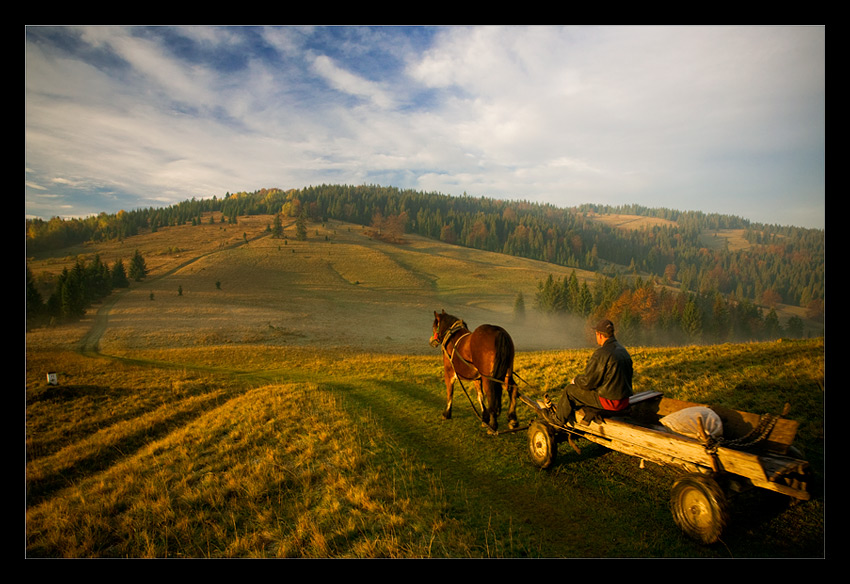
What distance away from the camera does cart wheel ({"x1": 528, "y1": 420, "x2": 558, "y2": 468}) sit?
650cm

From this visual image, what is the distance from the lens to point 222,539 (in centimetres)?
525

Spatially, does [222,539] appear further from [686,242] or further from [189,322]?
[686,242]

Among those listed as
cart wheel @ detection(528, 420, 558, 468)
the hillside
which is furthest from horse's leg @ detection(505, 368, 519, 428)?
the hillside

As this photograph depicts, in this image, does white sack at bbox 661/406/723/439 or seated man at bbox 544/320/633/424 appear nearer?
white sack at bbox 661/406/723/439

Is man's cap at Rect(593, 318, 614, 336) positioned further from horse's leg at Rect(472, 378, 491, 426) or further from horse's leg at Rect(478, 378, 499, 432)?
horse's leg at Rect(472, 378, 491, 426)

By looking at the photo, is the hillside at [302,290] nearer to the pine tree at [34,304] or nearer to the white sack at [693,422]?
the pine tree at [34,304]

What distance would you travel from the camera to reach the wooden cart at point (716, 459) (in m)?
4.07

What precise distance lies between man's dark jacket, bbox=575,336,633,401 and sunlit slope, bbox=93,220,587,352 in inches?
1523

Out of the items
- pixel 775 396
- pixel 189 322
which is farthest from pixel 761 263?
pixel 189 322

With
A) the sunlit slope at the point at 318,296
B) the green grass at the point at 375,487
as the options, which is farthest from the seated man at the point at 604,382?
the sunlit slope at the point at 318,296

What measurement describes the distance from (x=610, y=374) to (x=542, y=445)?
1.92 m

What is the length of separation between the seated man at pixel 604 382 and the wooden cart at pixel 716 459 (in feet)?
1.02

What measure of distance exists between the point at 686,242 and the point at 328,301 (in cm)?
20642
